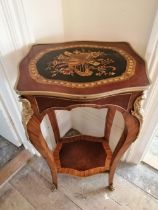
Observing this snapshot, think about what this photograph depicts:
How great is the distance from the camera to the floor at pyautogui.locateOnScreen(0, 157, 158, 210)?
3.53 feet

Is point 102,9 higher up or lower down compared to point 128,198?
higher up

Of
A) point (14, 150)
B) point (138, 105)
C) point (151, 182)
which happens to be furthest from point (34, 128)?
point (151, 182)

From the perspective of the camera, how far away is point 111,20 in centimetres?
81

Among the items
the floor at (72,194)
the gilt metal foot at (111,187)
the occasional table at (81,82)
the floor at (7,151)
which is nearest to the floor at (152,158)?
the floor at (72,194)

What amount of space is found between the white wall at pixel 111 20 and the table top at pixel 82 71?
6 cm

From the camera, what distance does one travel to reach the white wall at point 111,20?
72cm

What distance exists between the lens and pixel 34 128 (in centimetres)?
69

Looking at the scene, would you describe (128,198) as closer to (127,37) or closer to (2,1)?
(127,37)

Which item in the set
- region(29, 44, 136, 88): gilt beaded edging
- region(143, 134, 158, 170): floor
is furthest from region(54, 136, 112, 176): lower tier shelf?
region(29, 44, 136, 88): gilt beaded edging

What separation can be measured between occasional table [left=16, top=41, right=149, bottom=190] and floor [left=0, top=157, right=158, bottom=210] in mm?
372

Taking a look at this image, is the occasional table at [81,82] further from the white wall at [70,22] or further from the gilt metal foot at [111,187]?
the gilt metal foot at [111,187]

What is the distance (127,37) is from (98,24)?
0.50 ft

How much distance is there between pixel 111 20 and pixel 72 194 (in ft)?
3.27

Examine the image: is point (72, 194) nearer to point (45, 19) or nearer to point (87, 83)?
point (87, 83)
